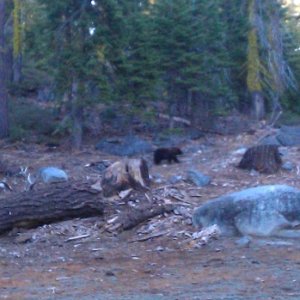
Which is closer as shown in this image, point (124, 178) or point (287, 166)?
point (124, 178)

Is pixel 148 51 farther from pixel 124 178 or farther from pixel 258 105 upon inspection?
pixel 124 178

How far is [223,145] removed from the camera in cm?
2516

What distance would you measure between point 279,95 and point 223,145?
8.42 m

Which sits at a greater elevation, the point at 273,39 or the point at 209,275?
the point at 273,39

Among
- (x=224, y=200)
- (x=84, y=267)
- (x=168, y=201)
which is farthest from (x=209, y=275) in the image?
(x=168, y=201)

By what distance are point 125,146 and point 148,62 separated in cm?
334

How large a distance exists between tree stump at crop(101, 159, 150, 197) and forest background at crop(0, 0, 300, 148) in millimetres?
9511

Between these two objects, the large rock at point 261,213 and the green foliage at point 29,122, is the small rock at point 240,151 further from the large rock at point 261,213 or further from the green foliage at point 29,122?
the large rock at point 261,213

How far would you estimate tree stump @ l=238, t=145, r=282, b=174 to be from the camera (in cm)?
1793

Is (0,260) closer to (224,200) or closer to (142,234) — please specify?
(142,234)

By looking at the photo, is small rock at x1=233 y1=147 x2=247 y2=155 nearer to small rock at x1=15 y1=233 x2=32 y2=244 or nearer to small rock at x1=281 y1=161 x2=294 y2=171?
small rock at x1=281 y1=161 x2=294 y2=171

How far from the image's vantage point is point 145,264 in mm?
11938

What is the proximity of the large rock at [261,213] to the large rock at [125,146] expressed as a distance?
10579 mm

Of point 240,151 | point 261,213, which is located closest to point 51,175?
point 240,151
